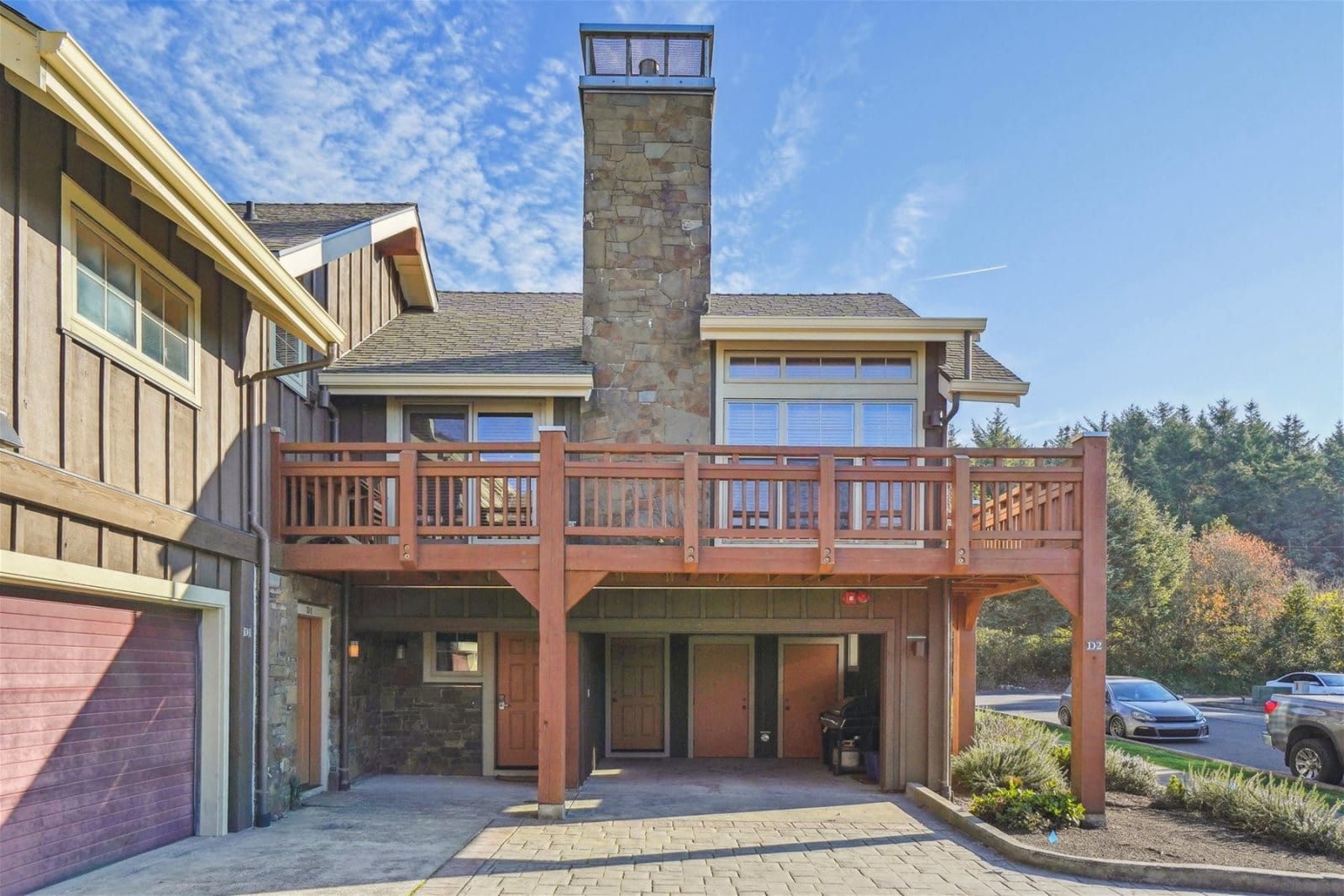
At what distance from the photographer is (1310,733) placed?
11023mm

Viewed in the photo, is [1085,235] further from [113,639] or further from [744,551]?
[113,639]

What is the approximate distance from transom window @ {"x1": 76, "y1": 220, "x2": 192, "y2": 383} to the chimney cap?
649cm

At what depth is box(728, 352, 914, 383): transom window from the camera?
1071 cm

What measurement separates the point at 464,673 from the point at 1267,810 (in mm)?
9084

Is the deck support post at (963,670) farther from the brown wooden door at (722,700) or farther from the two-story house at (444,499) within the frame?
the brown wooden door at (722,700)

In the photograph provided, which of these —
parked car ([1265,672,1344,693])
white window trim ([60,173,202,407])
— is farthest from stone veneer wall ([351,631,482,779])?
parked car ([1265,672,1344,693])

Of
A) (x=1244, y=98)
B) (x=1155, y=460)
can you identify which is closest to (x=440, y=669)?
(x=1244, y=98)

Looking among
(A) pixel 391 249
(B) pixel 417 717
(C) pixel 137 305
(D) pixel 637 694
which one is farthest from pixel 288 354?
(D) pixel 637 694

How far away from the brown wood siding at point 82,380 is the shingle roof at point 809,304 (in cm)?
637

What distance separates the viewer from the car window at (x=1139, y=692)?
1633 cm

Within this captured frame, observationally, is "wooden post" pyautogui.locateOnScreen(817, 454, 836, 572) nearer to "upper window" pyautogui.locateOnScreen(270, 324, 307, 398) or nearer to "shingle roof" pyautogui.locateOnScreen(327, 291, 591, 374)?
"shingle roof" pyautogui.locateOnScreen(327, 291, 591, 374)

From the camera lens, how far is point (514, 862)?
6801 mm

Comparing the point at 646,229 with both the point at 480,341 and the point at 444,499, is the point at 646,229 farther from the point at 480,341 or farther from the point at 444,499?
the point at 444,499

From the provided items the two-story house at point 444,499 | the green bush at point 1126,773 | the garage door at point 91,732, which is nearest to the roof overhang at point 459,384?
the two-story house at point 444,499
